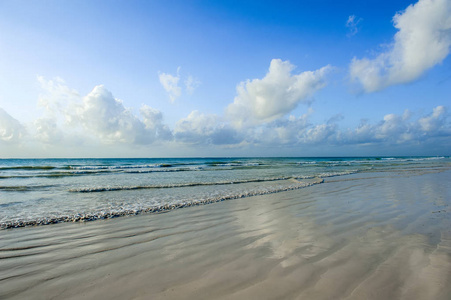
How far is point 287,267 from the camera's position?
137 inches

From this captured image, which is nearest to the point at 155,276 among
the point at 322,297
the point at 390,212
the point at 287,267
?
the point at 287,267

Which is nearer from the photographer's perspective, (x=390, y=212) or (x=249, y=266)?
(x=249, y=266)

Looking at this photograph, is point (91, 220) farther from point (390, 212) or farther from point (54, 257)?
point (390, 212)

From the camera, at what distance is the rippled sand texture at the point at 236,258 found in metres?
2.95

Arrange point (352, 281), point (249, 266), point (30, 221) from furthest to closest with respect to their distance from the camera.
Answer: point (30, 221) < point (249, 266) < point (352, 281)

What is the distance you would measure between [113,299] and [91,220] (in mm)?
5077

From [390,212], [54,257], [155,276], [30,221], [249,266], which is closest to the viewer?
[155,276]

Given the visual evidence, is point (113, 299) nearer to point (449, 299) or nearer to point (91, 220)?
point (449, 299)

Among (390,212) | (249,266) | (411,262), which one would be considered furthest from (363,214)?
(249,266)

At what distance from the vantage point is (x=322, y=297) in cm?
271

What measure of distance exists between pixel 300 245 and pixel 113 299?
3.39m

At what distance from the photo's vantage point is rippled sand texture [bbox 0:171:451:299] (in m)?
2.95

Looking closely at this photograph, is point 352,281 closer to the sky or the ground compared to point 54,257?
closer to the sky

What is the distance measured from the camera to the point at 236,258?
3.92 meters
